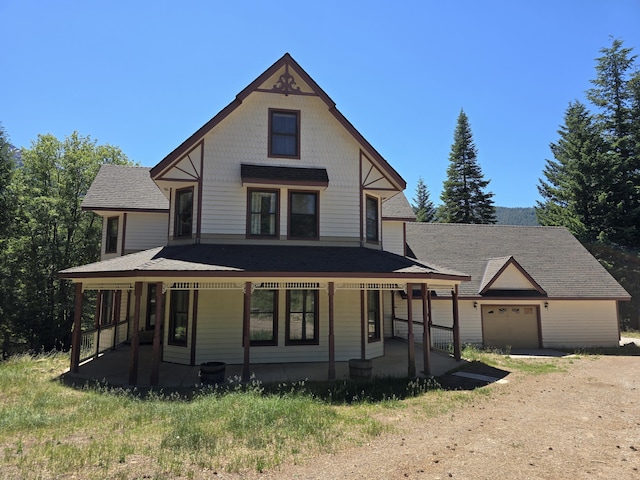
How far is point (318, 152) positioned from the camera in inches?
606

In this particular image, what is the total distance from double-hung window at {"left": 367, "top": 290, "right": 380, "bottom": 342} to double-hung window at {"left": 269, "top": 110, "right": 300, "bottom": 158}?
20.4 feet

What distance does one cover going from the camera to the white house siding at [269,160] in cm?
1434

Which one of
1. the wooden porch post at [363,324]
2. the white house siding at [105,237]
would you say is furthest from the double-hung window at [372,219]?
the white house siding at [105,237]

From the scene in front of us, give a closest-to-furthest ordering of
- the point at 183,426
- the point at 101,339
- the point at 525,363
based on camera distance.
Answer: the point at 183,426
the point at 525,363
the point at 101,339

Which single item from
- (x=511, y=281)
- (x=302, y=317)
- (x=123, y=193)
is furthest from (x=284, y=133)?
(x=511, y=281)

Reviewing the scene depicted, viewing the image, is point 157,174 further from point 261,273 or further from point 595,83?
point 595,83

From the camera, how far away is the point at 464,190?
48469 mm

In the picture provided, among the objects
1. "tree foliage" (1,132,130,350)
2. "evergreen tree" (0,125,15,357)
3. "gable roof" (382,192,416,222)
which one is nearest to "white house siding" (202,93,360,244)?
"gable roof" (382,192,416,222)

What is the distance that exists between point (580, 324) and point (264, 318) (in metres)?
17.8

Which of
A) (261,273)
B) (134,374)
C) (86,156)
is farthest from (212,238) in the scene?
(86,156)

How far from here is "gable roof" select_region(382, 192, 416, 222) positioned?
21109 millimetres

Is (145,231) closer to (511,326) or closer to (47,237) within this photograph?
(47,237)

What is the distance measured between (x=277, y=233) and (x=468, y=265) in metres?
13.3

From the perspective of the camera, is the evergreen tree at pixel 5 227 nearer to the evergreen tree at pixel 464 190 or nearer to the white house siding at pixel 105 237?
the white house siding at pixel 105 237
